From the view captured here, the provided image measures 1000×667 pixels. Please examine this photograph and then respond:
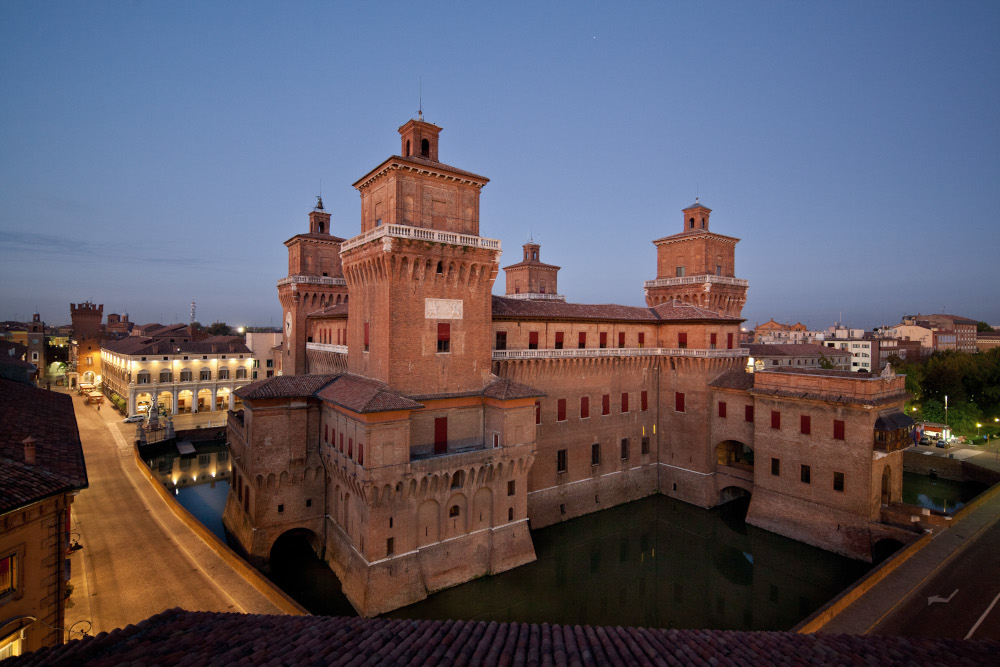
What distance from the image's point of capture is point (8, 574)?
1186 cm

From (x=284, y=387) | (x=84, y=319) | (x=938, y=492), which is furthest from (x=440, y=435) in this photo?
(x=84, y=319)

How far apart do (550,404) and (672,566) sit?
1218 cm

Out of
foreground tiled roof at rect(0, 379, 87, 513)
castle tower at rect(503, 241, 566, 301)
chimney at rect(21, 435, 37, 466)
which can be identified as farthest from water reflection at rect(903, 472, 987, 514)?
chimney at rect(21, 435, 37, 466)

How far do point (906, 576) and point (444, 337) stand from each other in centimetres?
2543

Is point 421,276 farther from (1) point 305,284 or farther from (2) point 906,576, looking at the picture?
(2) point 906,576

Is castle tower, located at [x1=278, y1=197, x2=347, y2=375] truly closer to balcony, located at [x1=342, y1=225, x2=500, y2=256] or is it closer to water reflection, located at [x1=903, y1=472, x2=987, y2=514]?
balcony, located at [x1=342, y1=225, x2=500, y2=256]

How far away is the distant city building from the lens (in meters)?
11.6

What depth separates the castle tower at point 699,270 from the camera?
40188 millimetres

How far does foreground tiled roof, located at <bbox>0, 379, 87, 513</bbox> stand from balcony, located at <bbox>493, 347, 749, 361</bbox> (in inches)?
798

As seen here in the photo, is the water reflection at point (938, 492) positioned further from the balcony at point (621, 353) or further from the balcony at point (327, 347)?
the balcony at point (327, 347)

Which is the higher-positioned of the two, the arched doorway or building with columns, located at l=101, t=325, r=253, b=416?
building with columns, located at l=101, t=325, r=253, b=416

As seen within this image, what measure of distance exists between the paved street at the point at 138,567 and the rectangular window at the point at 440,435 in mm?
9726

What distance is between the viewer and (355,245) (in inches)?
1066

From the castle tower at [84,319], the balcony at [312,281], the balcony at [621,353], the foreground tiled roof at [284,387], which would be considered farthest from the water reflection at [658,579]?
the castle tower at [84,319]
